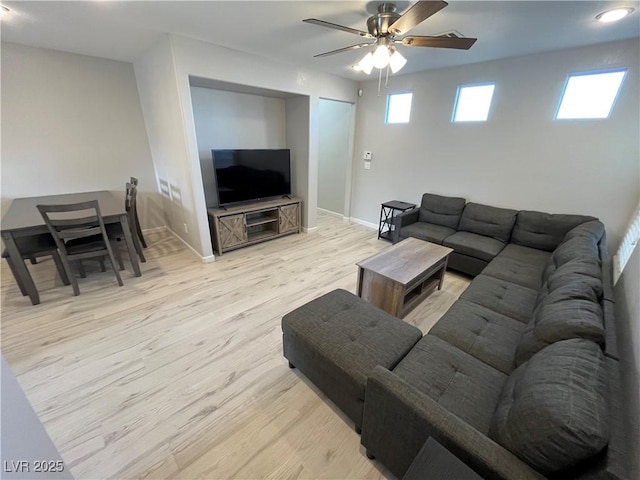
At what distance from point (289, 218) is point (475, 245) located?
2.71m

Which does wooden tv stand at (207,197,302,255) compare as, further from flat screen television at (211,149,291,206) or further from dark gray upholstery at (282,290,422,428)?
dark gray upholstery at (282,290,422,428)

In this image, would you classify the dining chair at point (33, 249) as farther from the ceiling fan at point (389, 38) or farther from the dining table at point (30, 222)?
the ceiling fan at point (389, 38)

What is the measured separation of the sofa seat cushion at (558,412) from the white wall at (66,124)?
4950mm

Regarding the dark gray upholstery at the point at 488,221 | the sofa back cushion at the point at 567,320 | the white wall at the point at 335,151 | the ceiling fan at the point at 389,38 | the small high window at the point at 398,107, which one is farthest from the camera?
the white wall at the point at 335,151

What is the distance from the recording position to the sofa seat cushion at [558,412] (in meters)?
0.74

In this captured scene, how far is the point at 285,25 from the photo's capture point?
7.39 ft

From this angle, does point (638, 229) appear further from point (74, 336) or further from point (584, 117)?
point (74, 336)

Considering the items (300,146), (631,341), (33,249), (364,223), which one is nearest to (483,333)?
(631,341)

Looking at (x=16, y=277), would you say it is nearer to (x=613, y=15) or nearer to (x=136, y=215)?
(x=136, y=215)

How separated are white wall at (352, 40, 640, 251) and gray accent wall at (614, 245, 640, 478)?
132cm

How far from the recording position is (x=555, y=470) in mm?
772

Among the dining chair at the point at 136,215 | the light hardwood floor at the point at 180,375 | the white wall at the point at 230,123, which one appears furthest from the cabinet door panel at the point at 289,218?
the dining chair at the point at 136,215

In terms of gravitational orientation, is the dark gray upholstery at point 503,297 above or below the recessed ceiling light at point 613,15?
below

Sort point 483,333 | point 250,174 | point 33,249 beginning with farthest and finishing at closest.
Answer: point 250,174 → point 33,249 → point 483,333
